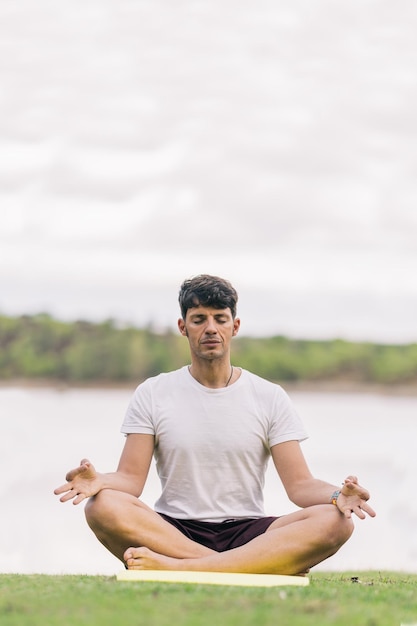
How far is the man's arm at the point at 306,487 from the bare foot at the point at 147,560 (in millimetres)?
761

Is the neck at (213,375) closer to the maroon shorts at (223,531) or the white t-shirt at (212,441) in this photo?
the white t-shirt at (212,441)

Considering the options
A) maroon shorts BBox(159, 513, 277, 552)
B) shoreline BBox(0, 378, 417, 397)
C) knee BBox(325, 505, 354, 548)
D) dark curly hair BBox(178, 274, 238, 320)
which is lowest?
shoreline BBox(0, 378, 417, 397)

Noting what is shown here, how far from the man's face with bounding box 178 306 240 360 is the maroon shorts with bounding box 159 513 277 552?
92 cm

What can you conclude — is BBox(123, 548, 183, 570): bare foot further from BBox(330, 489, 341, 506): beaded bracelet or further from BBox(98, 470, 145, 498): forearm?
BBox(330, 489, 341, 506): beaded bracelet

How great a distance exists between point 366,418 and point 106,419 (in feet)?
30.0

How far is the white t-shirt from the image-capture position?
6.28 metres

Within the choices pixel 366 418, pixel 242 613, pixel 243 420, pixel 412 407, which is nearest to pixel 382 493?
pixel 243 420

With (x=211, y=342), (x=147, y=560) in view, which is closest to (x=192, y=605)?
(x=147, y=560)

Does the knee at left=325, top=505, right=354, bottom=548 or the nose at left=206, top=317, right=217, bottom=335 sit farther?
the nose at left=206, top=317, right=217, bottom=335

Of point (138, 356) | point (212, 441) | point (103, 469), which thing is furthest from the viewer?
point (138, 356)

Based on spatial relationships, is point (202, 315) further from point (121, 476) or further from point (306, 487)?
point (306, 487)

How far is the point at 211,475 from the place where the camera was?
247 inches

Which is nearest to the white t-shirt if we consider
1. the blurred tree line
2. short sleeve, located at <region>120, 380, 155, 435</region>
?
short sleeve, located at <region>120, 380, 155, 435</region>

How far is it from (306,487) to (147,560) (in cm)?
95
